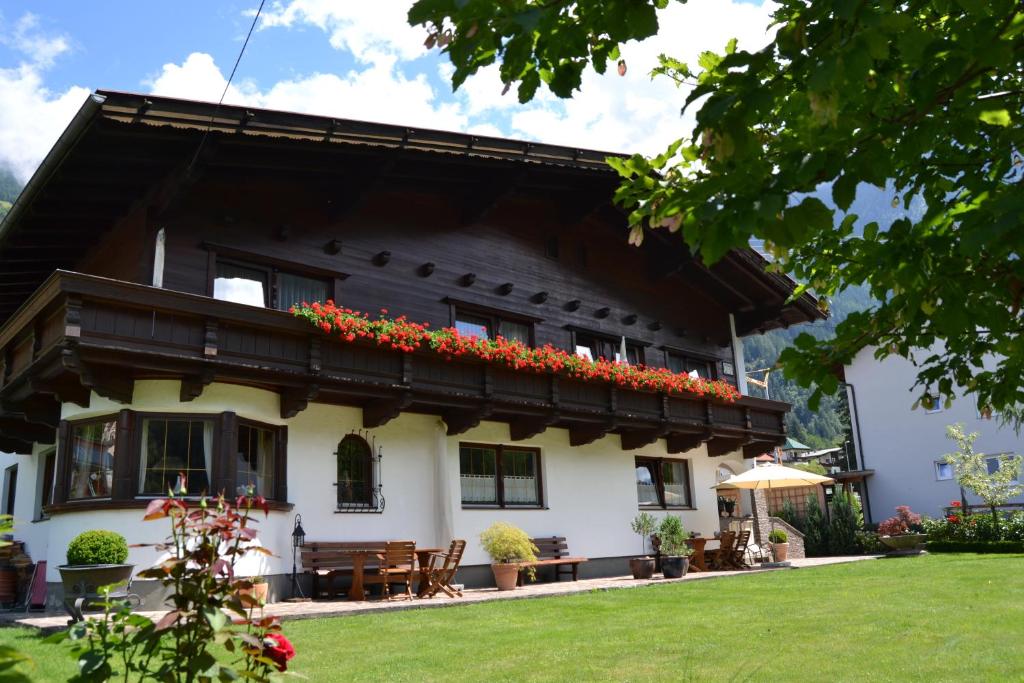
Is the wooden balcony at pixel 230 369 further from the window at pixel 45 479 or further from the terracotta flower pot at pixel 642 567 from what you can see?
the terracotta flower pot at pixel 642 567

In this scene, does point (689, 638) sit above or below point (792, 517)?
below

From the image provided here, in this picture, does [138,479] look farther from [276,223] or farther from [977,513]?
[977,513]

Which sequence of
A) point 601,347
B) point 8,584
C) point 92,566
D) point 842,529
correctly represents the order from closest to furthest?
point 92,566, point 8,584, point 601,347, point 842,529

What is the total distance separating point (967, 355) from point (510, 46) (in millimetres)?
3505

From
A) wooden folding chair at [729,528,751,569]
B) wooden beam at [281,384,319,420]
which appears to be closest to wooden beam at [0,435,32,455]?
wooden beam at [281,384,319,420]

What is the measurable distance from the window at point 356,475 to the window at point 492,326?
290 centimetres

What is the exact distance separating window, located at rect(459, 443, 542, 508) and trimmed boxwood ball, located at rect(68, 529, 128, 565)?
6.41m

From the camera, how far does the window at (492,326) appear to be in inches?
643

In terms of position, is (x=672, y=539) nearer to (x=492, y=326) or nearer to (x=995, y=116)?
(x=492, y=326)

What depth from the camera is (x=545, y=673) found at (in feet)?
21.6

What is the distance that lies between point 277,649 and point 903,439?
111 ft

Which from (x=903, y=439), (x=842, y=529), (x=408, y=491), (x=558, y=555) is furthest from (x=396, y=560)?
(x=903, y=439)

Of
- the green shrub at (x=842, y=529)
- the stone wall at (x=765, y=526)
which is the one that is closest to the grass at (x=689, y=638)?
the stone wall at (x=765, y=526)

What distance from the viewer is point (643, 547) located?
18578mm
